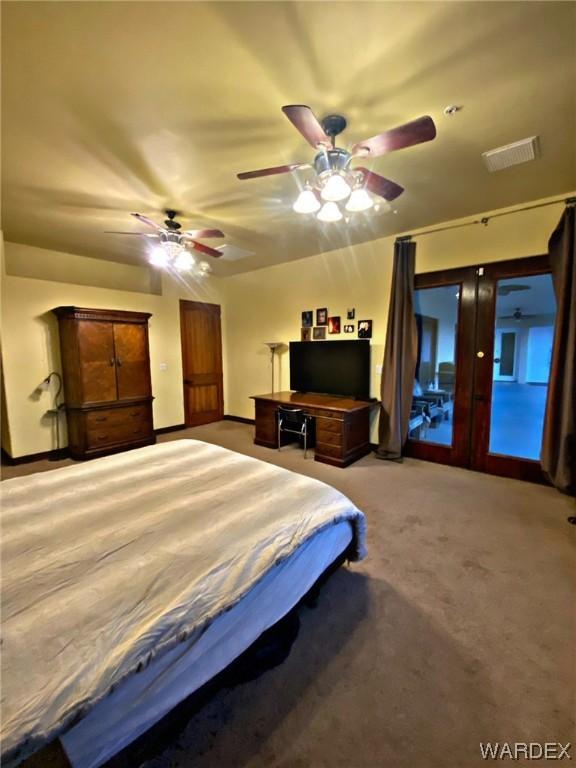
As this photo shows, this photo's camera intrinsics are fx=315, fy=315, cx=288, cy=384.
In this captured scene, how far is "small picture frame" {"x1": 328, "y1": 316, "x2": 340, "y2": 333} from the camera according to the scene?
452 centimetres

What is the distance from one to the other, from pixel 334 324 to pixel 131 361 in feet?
9.53

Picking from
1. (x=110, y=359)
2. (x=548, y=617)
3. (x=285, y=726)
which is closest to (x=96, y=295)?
(x=110, y=359)

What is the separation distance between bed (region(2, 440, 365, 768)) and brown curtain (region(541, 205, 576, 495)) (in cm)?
232

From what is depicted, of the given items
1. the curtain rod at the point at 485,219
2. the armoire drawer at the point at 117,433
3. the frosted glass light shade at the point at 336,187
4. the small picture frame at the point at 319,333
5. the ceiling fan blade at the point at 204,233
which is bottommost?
the armoire drawer at the point at 117,433

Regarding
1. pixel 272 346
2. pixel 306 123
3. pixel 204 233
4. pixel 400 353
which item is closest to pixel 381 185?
pixel 306 123

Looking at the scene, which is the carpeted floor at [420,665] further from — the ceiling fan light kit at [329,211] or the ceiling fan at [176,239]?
the ceiling fan at [176,239]

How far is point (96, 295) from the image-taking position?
437 cm

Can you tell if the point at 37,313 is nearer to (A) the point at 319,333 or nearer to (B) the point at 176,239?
(B) the point at 176,239

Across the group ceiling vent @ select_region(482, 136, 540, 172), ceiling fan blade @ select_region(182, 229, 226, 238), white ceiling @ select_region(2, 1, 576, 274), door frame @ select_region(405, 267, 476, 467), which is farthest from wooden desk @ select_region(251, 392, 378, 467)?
ceiling vent @ select_region(482, 136, 540, 172)

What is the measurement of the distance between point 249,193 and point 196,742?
3.44m

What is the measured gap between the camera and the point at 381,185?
2039 mm

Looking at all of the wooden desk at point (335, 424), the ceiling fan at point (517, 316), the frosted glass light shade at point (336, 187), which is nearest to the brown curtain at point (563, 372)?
the ceiling fan at point (517, 316)

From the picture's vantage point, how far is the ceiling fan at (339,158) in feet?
4.93

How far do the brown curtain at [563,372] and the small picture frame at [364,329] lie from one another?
6.25ft
